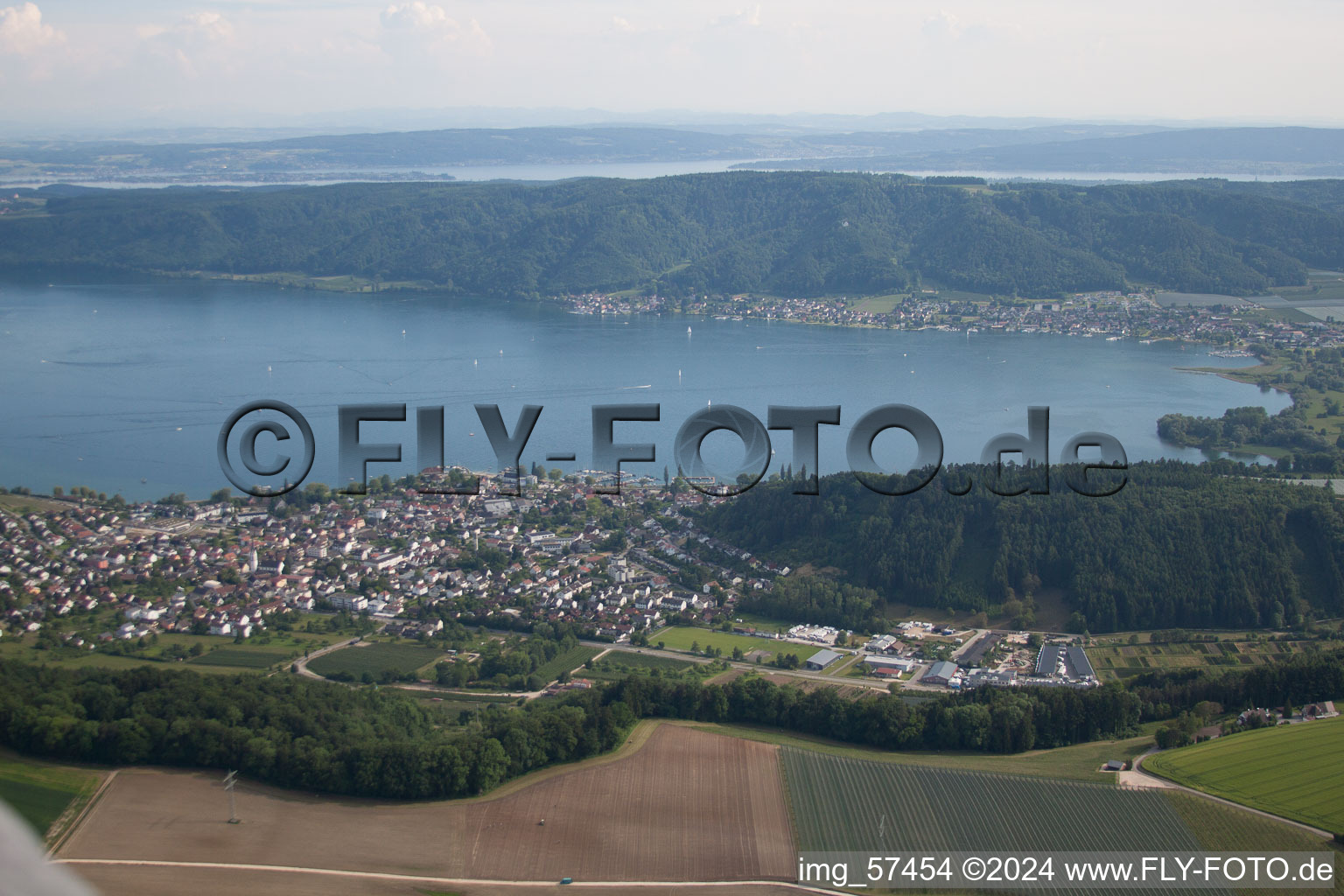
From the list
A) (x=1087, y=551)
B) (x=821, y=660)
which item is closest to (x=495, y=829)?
(x=821, y=660)

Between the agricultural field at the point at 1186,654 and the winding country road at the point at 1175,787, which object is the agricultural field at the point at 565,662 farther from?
the winding country road at the point at 1175,787

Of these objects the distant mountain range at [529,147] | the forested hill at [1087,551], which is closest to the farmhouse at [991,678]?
the forested hill at [1087,551]

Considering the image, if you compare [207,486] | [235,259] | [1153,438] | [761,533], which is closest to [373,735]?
[761,533]

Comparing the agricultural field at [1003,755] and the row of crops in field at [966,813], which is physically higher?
the agricultural field at [1003,755]

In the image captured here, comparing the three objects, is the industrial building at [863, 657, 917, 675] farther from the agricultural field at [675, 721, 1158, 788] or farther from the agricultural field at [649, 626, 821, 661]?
the agricultural field at [675, 721, 1158, 788]

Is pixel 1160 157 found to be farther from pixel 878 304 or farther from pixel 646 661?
pixel 646 661

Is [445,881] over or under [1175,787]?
under

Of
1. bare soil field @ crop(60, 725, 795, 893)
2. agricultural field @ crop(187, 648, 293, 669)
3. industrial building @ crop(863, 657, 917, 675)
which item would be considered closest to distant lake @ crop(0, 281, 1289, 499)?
agricultural field @ crop(187, 648, 293, 669)
